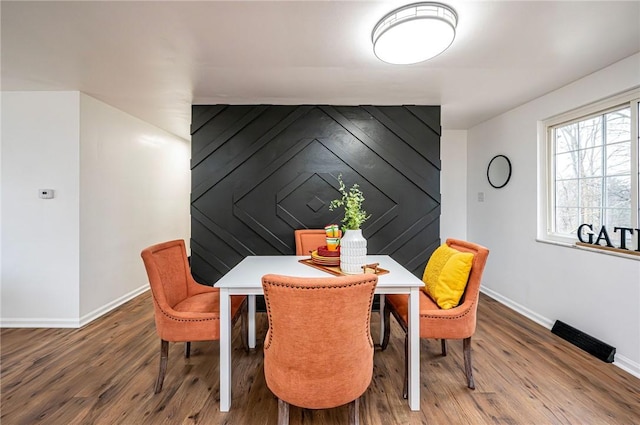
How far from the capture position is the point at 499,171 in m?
3.65

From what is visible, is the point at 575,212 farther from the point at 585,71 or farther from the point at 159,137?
the point at 159,137

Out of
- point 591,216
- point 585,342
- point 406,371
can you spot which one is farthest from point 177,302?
point 591,216

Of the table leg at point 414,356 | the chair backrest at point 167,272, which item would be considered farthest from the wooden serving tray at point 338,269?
the chair backrest at point 167,272

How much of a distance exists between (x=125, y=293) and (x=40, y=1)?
314 cm

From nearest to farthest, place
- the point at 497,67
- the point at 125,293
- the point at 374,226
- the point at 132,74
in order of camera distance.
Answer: the point at 497,67
the point at 132,74
the point at 374,226
the point at 125,293

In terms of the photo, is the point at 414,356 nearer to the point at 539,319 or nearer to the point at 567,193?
the point at 539,319

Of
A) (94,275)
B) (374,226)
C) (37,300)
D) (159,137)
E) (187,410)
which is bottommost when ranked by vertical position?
(187,410)

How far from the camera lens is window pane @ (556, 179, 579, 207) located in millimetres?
2777

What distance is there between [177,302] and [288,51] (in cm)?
203

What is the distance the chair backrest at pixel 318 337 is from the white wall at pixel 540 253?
230 centimetres

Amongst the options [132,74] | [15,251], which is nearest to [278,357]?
[132,74]

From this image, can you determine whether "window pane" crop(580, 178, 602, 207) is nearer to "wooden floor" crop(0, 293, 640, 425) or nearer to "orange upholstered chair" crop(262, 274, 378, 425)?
"wooden floor" crop(0, 293, 640, 425)

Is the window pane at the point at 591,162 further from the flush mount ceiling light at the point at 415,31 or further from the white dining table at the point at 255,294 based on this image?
the white dining table at the point at 255,294

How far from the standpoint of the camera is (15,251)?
2.88 meters
